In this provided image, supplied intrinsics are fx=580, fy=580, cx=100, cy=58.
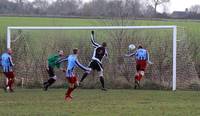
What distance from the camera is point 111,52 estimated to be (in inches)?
1067

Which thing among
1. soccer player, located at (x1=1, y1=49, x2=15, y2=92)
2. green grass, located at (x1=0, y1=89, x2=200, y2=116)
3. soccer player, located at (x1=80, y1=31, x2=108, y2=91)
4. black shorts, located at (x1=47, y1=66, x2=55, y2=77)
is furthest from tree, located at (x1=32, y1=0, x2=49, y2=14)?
green grass, located at (x1=0, y1=89, x2=200, y2=116)

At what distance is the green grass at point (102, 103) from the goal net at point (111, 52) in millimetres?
1949

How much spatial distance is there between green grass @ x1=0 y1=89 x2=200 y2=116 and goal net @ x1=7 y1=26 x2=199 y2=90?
1949 mm

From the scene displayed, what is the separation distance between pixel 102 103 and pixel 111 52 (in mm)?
7770

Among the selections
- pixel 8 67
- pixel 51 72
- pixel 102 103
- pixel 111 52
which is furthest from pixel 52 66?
pixel 102 103

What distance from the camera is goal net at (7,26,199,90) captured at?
26.2m

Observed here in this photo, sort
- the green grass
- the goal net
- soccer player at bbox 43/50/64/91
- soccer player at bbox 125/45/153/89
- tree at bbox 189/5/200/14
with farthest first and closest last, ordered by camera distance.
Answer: tree at bbox 189/5/200/14, the goal net, soccer player at bbox 125/45/153/89, soccer player at bbox 43/50/64/91, the green grass

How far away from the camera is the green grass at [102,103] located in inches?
668

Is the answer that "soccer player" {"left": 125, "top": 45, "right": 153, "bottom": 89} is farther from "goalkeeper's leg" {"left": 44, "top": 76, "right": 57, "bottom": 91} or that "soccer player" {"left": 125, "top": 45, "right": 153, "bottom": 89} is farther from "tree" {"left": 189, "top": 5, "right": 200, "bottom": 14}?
"tree" {"left": 189, "top": 5, "right": 200, "bottom": 14}

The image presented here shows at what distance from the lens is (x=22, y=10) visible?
61.5 meters

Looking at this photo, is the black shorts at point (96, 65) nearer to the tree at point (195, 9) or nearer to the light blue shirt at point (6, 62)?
the light blue shirt at point (6, 62)

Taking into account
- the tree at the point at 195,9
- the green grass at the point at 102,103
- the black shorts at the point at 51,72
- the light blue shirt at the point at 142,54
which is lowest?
the green grass at the point at 102,103

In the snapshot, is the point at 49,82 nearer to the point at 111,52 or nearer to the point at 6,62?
the point at 6,62

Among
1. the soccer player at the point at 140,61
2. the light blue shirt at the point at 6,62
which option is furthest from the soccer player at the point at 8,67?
the soccer player at the point at 140,61
